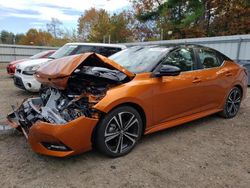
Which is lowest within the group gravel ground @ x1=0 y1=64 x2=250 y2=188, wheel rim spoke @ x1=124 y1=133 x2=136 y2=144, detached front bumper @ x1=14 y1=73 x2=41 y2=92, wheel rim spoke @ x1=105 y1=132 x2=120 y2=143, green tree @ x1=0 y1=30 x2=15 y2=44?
gravel ground @ x1=0 y1=64 x2=250 y2=188

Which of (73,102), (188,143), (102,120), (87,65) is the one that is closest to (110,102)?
(102,120)

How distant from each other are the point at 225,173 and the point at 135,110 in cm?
137

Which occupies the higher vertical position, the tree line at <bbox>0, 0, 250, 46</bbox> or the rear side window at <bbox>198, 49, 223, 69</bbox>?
the tree line at <bbox>0, 0, 250, 46</bbox>

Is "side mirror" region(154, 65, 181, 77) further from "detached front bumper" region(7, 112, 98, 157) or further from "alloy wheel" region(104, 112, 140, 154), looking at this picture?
"detached front bumper" region(7, 112, 98, 157)

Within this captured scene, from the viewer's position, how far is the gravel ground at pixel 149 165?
299 cm

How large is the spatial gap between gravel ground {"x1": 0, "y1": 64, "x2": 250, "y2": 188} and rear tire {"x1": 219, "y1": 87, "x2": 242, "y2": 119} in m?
0.84

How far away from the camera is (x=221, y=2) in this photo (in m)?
24.3

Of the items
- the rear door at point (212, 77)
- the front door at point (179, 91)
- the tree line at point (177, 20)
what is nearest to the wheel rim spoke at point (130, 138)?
the front door at point (179, 91)

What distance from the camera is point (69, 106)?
3.37m

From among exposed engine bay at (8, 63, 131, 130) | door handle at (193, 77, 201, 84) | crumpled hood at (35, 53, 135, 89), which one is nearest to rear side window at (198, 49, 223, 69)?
door handle at (193, 77, 201, 84)

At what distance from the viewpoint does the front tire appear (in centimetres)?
336

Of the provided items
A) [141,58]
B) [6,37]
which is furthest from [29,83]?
[6,37]

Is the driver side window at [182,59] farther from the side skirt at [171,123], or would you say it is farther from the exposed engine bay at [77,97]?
the exposed engine bay at [77,97]

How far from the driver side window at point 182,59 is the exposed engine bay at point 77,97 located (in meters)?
0.97
